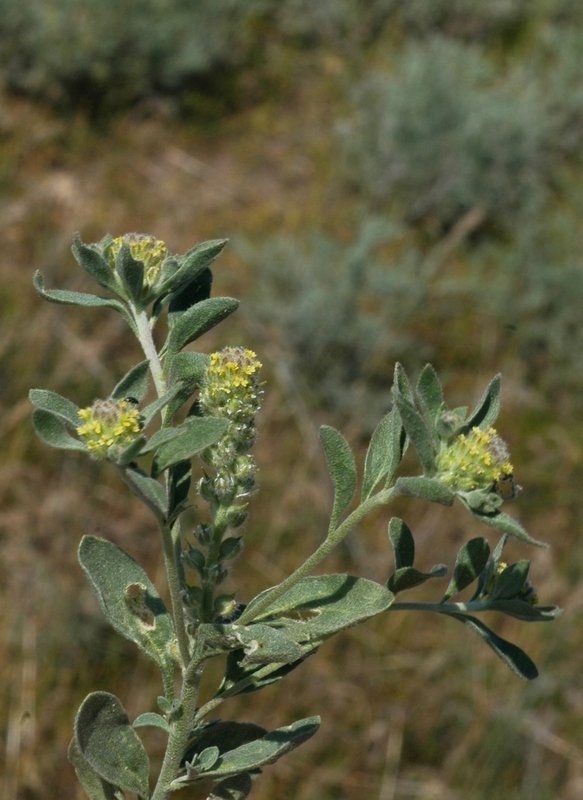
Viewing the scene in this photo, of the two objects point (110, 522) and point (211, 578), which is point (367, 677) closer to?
point (110, 522)

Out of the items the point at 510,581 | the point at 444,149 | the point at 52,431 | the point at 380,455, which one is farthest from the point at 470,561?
the point at 444,149

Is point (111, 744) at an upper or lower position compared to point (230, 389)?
lower

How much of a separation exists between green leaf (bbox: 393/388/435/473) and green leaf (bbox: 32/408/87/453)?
41 cm

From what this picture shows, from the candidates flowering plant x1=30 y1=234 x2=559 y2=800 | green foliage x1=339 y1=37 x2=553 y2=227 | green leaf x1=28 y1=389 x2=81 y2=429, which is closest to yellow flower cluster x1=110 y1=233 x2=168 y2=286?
flowering plant x1=30 y1=234 x2=559 y2=800

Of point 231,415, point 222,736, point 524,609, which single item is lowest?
point 222,736

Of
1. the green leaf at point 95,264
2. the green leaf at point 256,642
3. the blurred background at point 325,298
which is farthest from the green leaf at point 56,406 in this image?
the blurred background at point 325,298

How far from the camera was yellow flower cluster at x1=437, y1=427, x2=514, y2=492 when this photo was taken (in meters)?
1.18

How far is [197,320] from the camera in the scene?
123cm

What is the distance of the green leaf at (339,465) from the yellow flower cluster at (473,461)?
134 millimetres

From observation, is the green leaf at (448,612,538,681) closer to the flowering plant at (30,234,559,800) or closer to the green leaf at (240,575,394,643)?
the flowering plant at (30,234,559,800)

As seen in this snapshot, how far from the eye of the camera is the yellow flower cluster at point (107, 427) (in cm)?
107

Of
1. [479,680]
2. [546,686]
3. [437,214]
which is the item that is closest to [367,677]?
[479,680]

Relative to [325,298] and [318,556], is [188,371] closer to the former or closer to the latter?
[318,556]

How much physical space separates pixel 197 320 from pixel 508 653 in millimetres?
729
